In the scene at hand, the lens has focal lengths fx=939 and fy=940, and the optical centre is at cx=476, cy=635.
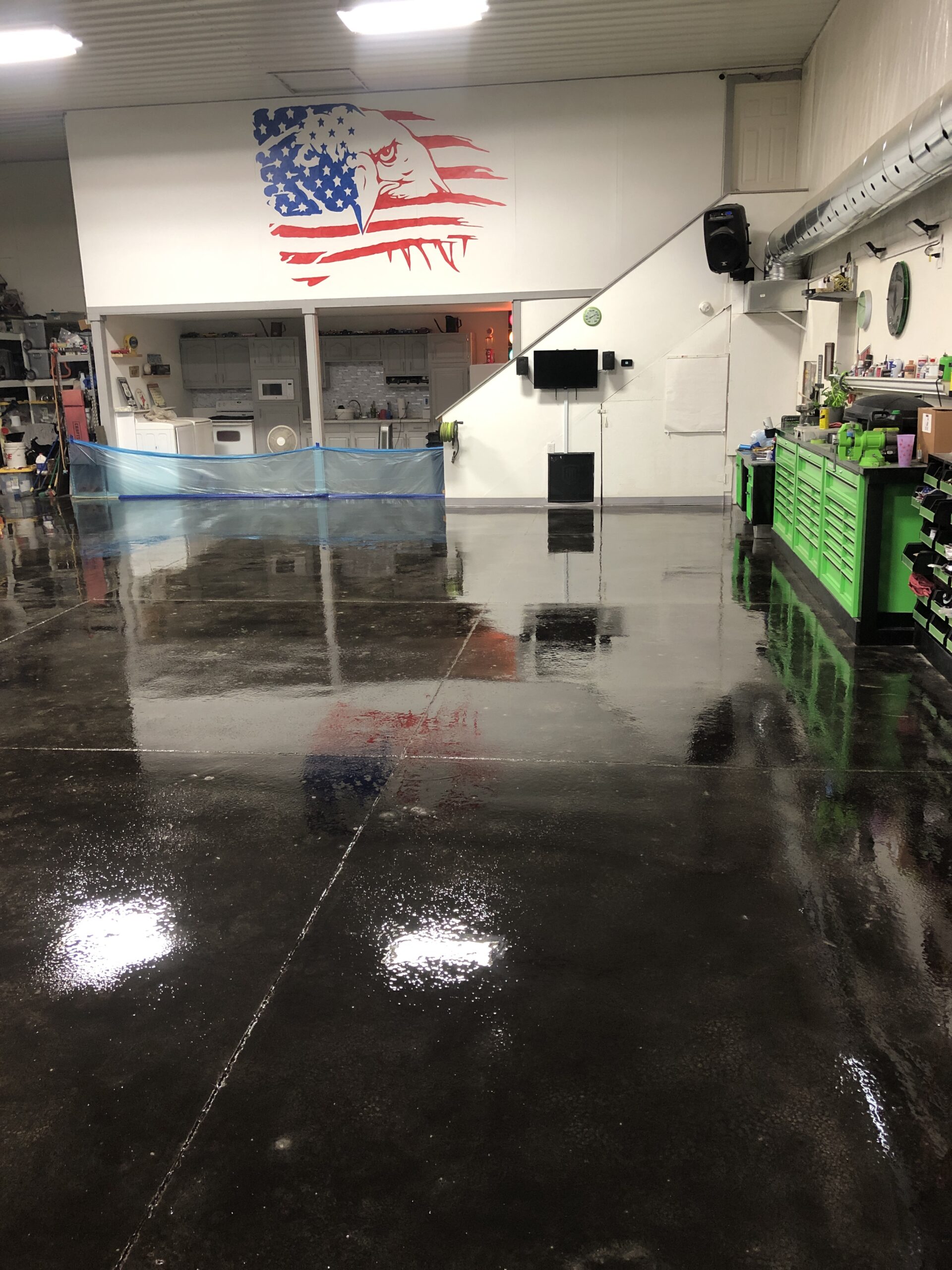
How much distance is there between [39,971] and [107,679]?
2854 millimetres

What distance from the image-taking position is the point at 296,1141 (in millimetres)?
2014

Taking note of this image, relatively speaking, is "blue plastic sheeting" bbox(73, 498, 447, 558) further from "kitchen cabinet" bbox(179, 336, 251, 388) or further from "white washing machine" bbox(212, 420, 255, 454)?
"kitchen cabinet" bbox(179, 336, 251, 388)

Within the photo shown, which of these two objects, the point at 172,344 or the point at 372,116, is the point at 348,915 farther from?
the point at 172,344

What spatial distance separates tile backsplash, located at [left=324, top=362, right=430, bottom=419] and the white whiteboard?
544 cm

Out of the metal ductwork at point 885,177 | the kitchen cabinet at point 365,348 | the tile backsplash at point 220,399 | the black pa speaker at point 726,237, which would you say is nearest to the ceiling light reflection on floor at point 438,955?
→ the metal ductwork at point 885,177

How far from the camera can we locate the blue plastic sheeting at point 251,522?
31.8 feet

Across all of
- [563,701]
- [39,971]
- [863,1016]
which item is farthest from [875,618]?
[39,971]

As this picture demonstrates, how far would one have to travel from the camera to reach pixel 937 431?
5.11 m

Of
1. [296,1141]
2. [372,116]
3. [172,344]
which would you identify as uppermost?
[372,116]

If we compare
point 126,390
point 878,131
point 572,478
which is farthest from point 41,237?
point 878,131

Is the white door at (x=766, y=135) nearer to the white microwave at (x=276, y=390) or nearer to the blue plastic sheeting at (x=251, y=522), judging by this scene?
the blue plastic sheeting at (x=251, y=522)

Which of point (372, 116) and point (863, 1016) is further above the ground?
point (372, 116)

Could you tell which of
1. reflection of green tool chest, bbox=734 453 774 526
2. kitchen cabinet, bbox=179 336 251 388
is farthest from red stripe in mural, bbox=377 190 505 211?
reflection of green tool chest, bbox=734 453 774 526

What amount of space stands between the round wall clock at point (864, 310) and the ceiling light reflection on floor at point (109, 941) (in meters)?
7.49
